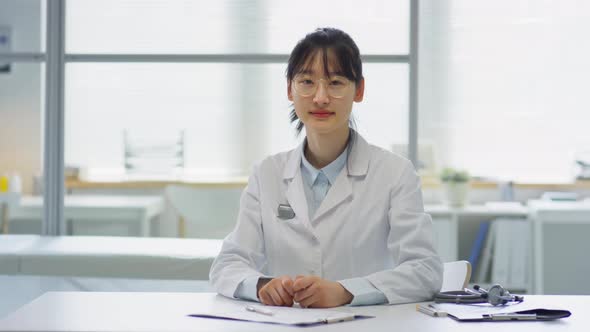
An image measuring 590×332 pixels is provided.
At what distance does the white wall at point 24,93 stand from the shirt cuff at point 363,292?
7.64ft

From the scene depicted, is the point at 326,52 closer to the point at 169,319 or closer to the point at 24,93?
the point at 169,319

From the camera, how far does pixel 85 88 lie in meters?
3.77

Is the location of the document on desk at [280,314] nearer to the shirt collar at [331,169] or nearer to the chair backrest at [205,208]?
the shirt collar at [331,169]

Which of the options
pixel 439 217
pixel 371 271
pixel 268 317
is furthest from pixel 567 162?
pixel 268 317

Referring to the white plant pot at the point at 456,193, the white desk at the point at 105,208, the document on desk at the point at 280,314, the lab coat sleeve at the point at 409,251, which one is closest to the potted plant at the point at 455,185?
the white plant pot at the point at 456,193

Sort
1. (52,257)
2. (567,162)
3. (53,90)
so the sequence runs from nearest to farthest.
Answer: (52,257) → (53,90) → (567,162)

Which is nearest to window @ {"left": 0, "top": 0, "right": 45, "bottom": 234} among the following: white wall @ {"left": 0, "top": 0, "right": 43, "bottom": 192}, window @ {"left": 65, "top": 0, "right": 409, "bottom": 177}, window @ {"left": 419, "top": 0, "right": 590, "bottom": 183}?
white wall @ {"left": 0, "top": 0, "right": 43, "bottom": 192}

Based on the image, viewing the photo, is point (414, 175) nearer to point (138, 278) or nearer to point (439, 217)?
point (138, 278)

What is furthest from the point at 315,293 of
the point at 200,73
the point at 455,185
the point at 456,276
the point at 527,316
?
the point at 455,185

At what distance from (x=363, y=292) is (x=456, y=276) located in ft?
1.49

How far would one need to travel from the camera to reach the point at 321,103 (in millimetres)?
2105

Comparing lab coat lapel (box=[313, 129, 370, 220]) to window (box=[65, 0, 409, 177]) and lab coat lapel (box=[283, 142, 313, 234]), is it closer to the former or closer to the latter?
lab coat lapel (box=[283, 142, 313, 234])

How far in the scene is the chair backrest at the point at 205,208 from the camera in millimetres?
3771

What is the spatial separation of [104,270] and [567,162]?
3.11m
